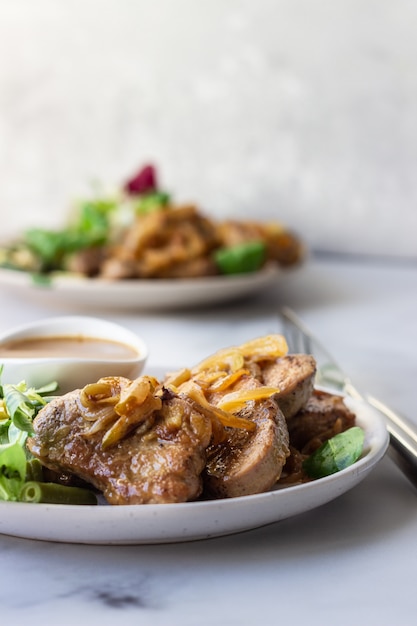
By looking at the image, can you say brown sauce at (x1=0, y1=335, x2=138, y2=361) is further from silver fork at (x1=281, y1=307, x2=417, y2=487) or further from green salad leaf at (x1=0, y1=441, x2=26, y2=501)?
green salad leaf at (x1=0, y1=441, x2=26, y2=501)

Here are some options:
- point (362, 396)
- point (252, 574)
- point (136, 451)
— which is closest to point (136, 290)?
point (362, 396)

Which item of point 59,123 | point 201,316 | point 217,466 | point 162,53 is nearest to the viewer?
point 217,466

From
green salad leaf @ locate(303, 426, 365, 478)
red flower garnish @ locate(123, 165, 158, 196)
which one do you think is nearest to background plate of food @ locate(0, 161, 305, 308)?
red flower garnish @ locate(123, 165, 158, 196)

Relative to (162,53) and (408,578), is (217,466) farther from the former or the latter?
(162,53)

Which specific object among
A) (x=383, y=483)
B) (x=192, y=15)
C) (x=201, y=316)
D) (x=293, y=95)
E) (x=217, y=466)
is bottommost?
(x=201, y=316)

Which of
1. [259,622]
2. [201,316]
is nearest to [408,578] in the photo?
[259,622]

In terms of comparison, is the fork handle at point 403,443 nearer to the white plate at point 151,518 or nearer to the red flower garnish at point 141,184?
the white plate at point 151,518

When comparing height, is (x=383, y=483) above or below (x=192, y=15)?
below
